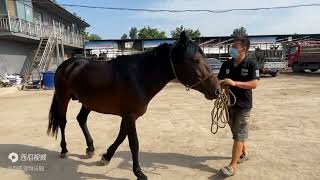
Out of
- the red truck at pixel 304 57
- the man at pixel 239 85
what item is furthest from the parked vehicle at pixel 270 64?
the man at pixel 239 85

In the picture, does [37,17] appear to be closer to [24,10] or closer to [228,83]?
[24,10]

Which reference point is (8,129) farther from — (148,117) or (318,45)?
(318,45)

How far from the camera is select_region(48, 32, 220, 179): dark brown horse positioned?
4324 mm

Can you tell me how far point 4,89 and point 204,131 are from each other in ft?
45.4

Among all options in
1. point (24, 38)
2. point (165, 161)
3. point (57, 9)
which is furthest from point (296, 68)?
point (165, 161)

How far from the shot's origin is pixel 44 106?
12.3m

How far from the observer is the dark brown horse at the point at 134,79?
432 cm

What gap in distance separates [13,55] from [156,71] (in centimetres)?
2086

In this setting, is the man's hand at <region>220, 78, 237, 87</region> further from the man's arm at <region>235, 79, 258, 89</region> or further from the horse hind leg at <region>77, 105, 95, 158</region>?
the horse hind leg at <region>77, 105, 95, 158</region>

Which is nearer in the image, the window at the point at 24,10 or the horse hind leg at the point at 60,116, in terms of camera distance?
the horse hind leg at the point at 60,116

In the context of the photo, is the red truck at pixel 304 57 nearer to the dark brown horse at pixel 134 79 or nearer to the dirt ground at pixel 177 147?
the dirt ground at pixel 177 147

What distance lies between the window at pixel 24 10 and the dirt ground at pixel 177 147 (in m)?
14.8

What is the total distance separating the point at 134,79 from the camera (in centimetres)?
465

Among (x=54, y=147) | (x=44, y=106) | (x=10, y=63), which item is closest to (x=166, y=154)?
(x=54, y=147)
